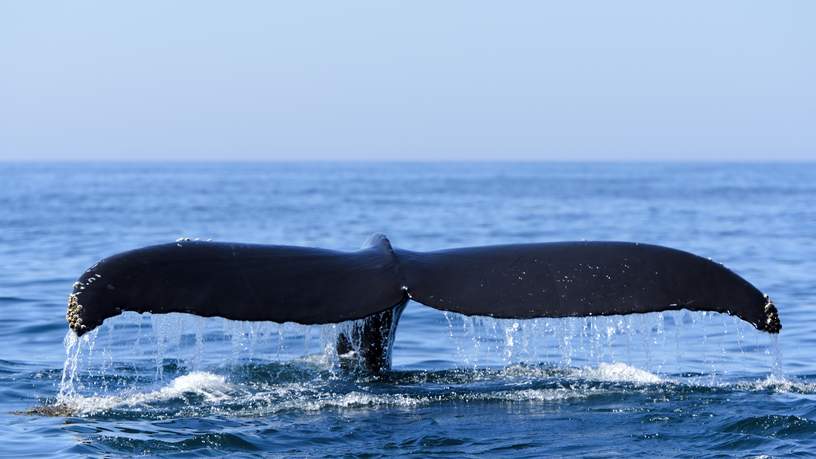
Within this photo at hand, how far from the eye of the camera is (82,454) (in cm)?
555

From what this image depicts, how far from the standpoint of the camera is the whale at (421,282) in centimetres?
520

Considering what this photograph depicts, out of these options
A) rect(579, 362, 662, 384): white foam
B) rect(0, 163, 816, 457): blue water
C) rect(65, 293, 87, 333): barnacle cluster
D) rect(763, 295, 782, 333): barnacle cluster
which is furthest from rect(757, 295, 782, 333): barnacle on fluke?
rect(65, 293, 87, 333): barnacle cluster

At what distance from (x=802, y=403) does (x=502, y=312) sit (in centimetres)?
222

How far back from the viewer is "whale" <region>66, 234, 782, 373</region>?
5199 mm

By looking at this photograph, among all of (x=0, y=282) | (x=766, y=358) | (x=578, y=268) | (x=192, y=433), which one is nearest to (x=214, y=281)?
(x=192, y=433)

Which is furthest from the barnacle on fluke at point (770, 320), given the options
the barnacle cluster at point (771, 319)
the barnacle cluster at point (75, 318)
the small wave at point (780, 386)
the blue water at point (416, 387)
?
the barnacle cluster at point (75, 318)

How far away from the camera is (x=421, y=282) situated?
5684 mm

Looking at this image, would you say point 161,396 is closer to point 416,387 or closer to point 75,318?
point 416,387

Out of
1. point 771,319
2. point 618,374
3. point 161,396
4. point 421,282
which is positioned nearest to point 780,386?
point 618,374

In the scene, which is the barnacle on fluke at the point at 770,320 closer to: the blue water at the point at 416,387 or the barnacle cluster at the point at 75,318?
the blue water at the point at 416,387

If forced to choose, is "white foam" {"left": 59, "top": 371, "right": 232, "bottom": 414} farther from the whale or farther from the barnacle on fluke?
the barnacle on fluke

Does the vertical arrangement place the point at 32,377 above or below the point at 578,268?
below

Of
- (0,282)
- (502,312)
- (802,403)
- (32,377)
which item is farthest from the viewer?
(0,282)

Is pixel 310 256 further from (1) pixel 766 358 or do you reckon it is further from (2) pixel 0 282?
(2) pixel 0 282
